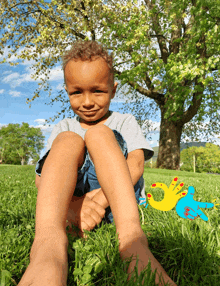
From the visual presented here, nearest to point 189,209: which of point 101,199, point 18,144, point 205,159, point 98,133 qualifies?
point 101,199

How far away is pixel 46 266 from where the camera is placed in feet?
2.71

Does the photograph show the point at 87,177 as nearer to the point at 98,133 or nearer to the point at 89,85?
the point at 98,133

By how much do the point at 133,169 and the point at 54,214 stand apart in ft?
2.15

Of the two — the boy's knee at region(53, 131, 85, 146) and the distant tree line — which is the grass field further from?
the distant tree line

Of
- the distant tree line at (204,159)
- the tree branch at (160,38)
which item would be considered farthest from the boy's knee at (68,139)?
the distant tree line at (204,159)

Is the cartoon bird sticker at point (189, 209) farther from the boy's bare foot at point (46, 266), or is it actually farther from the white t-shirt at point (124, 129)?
the boy's bare foot at point (46, 266)

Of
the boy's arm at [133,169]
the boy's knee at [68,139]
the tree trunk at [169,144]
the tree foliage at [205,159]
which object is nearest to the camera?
the boy's knee at [68,139]

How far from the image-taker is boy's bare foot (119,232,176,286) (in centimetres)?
88

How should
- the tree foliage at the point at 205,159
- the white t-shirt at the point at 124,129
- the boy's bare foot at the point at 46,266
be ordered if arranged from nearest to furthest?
the boy's bare foot at the point at 46,266 < the white t-shirt at the point at 124,129 < the tree foliage at the point at 205,159

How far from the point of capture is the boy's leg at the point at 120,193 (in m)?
1.01

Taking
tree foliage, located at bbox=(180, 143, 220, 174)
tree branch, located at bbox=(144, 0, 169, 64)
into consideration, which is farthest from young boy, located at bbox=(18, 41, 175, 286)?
tree foliage, located at bbox=(180, 143, 220, 174)

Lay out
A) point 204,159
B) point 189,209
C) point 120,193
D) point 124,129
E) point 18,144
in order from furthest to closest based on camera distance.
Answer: point 18,144
point 204,159
point 124,129
point 189,209
point 120,193

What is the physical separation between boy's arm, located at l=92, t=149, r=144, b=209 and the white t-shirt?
49 millimetres

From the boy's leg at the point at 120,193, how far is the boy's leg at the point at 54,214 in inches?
5.7
